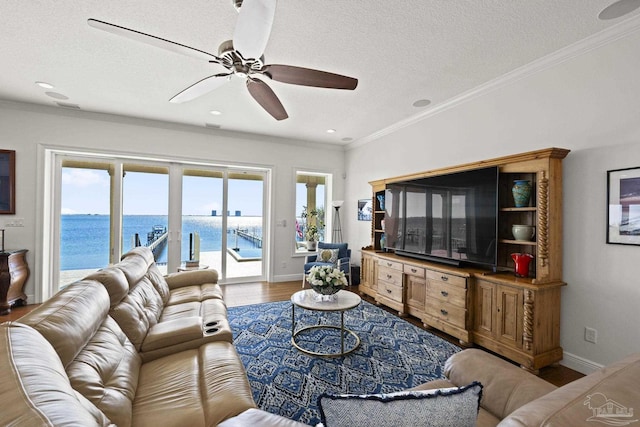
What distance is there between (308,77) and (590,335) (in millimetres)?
3261

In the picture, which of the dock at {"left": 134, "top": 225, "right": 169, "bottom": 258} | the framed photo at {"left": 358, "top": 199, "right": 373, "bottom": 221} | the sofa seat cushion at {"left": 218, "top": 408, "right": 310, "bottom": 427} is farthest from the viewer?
the framed photo at {"left": 358, "top": 199, "right": 373, "bottom": 221}

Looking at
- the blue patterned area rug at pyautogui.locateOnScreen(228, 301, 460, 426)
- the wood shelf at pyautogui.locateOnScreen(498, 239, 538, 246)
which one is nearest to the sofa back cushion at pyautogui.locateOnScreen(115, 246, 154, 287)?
the blue patterned area rug at pyautogui.locateOnScreen(228, 301, 460, 426)

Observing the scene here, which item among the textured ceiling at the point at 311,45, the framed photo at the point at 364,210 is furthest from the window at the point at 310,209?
the textured ceiling at the point at 311,45

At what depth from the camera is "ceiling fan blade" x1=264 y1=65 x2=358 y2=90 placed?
2.20 metres

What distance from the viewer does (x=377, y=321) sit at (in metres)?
3.70

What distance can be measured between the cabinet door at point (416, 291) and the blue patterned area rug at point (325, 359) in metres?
0.27

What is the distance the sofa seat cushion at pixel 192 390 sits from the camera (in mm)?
1284

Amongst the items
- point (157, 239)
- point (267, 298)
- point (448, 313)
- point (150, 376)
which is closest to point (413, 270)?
point (448, 313)

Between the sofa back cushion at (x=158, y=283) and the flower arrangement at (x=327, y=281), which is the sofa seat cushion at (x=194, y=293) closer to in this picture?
the sofa back cushion at (x=158, y=283)

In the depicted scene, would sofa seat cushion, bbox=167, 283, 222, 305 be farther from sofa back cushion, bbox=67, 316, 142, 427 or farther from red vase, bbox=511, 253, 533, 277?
red vase, bbox=511, 253, 533, 277

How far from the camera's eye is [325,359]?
272 centimetres

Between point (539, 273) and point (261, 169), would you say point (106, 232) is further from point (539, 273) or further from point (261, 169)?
point (539, 273)

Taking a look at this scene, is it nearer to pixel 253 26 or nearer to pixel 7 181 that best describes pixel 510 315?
pixel 253 26

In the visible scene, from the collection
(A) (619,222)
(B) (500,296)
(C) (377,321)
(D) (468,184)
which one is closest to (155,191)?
(C) (377,321)
